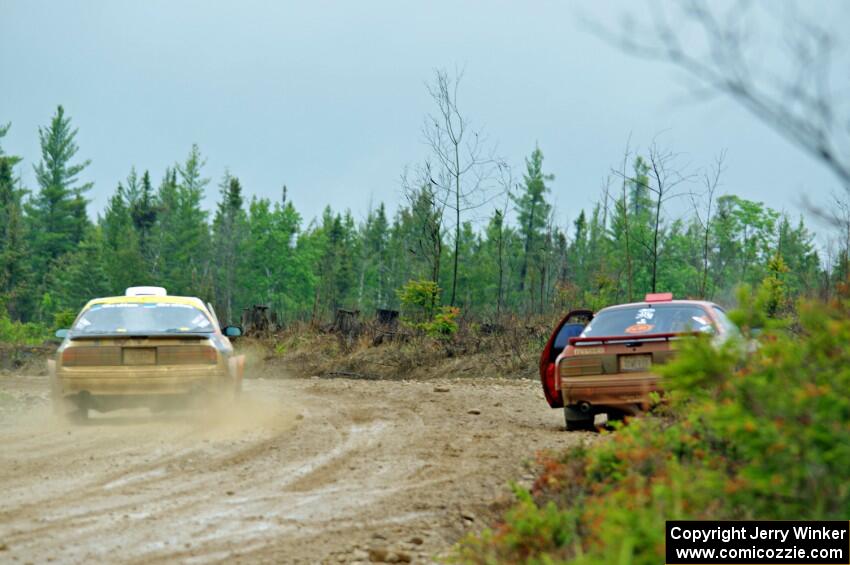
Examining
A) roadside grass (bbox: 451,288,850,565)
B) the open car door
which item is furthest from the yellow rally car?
roadside grass (bbox: 451,288,850,565)

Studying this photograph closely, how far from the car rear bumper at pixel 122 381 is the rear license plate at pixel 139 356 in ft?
0.32

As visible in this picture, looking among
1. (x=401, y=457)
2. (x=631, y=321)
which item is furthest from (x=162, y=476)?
(x=631, y=321)

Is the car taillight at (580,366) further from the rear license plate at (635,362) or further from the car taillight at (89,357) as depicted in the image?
the car taillight at (89,357)

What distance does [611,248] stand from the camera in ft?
310

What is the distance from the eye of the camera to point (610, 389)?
38.5 ft

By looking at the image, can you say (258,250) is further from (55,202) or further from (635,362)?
(635,362)

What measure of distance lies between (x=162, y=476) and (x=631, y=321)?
19.0 ft

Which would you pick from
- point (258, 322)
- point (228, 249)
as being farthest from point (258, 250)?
point (258, 322)

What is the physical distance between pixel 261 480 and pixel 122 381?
15.5 ft

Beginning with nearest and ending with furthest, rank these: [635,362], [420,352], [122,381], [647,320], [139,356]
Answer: [635,362], [647,320], [122,381], [139,356], [420,352]

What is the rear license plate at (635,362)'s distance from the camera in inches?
458

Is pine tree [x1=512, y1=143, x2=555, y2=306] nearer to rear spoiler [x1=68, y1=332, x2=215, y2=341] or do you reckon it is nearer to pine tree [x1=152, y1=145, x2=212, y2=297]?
pine tree [x1=152, y1=145, x2=212, y2=297]

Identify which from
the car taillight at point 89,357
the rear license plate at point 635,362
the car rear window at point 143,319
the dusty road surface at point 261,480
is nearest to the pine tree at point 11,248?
the car rear window at point 143,319

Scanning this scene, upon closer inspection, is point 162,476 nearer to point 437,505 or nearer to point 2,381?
point 437,505
